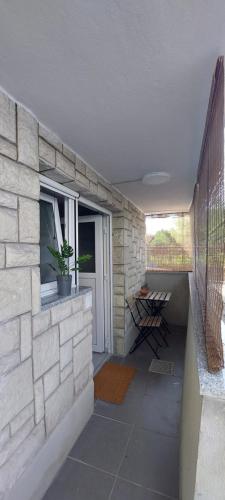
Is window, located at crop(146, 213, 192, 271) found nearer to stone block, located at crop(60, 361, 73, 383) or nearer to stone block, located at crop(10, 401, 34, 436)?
stone block, located at crop(60, 361, 73, 383)

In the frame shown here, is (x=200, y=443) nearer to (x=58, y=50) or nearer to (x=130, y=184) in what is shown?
(x=58, y=50)

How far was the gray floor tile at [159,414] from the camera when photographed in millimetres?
1854

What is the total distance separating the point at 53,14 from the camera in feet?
2.49

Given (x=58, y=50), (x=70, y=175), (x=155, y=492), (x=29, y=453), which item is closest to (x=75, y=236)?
(x=70, y=175)

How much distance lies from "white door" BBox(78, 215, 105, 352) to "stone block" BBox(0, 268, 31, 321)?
180cm

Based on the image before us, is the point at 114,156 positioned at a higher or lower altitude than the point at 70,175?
higher

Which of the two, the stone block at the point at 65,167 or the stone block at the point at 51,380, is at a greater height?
the stone block at the point at 65,167

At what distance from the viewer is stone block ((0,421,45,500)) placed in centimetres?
107

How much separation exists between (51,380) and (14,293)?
0.71m

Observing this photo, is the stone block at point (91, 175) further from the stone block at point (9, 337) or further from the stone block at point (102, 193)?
the stone block at point (9, 337)

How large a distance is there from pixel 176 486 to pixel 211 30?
7.84 ft

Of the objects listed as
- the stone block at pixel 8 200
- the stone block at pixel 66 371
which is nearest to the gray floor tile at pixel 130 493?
the stone block at pixel 66 371

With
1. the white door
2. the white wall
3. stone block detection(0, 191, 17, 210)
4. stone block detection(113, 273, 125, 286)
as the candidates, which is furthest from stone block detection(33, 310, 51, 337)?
the white wall

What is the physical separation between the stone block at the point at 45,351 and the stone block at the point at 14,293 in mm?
263
